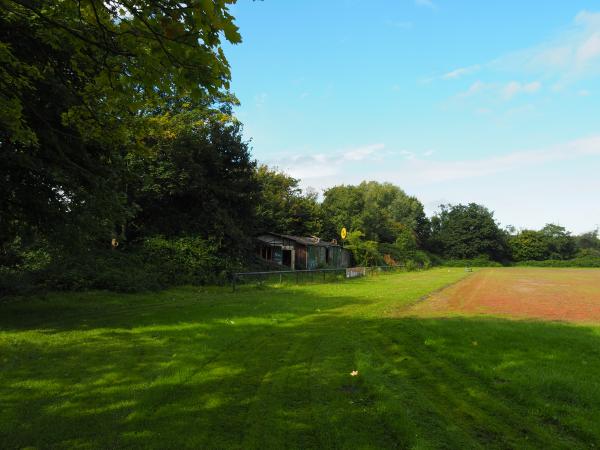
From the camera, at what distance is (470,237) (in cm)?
8012

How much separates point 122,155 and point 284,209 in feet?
86.4

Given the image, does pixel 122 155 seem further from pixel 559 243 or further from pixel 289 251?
pixel 559 243

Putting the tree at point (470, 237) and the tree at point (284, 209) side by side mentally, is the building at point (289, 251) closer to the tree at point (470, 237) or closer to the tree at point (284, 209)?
the tree at point (284, 209)

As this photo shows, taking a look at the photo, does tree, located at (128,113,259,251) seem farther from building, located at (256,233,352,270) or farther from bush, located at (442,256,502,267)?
bush, located at (442,256,502,267)

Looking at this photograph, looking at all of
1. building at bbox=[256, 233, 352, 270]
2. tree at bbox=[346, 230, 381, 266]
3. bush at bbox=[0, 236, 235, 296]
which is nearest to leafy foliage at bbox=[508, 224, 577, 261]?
tree at bbox=[346, 230, 381, 266]

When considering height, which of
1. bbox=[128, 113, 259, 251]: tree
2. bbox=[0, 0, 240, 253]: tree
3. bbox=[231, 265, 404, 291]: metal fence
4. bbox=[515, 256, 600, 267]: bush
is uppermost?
bbox=[128, 113, 259, 251]: tree

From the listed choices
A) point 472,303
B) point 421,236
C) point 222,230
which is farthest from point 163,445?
point 421,236

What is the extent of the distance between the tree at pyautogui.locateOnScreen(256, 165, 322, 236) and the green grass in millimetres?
31879

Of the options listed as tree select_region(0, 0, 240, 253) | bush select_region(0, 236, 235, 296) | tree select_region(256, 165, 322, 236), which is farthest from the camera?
tree select_region(256, 165, 322, 236)

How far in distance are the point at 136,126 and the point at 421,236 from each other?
80.5m

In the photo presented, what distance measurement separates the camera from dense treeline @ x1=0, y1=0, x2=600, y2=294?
4082 millimetres

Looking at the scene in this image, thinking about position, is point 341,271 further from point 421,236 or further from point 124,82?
point 421,236

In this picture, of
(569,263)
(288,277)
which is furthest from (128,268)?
(569,263)

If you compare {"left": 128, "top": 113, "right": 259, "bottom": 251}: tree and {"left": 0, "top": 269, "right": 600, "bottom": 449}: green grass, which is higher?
{"left": 128, "top": 113, "right": 259, "bottom": 251}: tree
